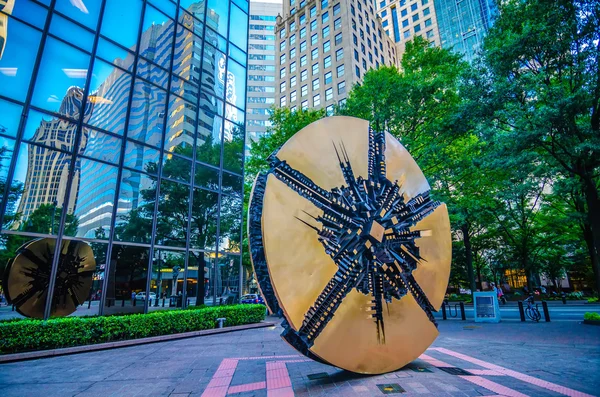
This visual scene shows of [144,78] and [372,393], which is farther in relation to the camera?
[144,78]

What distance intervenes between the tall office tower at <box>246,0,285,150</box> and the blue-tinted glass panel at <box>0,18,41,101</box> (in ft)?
168

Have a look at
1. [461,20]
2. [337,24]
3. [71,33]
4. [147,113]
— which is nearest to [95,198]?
[147,113]

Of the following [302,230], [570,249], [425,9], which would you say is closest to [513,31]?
[302,230]

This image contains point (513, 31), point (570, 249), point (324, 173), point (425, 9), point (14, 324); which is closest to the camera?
point (324, 173)

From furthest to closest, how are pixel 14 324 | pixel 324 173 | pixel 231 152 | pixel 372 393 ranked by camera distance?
pixel 231 152 < pixel 14 324 < pixel 324 173 < pixel 372 393

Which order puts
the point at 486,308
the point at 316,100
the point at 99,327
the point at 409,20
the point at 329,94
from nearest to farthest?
the point at 99,327 → the point at 486,308 → the point at 329,94 → the point at 316,100 → the point at 409,20

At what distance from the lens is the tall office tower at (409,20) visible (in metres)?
71.4

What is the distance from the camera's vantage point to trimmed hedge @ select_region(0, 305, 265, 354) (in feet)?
29.9

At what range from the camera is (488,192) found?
19.7m

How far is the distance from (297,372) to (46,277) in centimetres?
1254

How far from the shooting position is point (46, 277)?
12703 millimetres

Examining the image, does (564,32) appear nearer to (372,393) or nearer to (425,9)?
(372,393)

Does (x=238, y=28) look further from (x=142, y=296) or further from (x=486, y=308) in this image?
(x=486, y=308)

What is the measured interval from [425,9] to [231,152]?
76.2m
